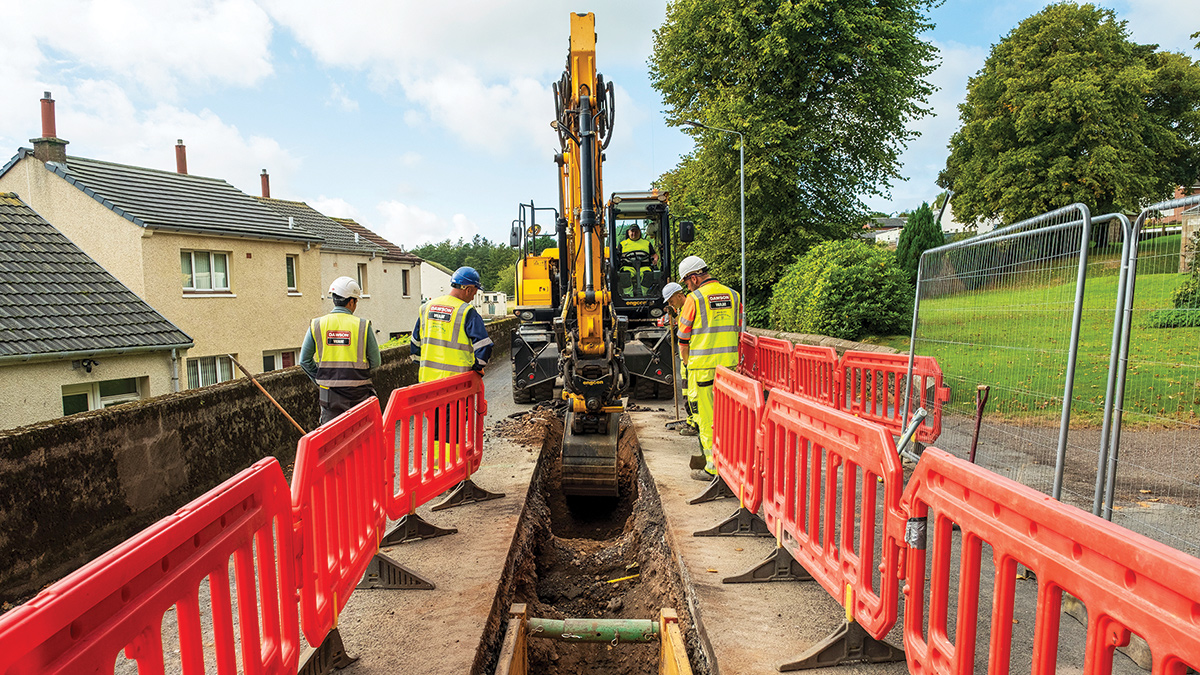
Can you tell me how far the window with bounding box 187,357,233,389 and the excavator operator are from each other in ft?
42.3

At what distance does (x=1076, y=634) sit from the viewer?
3.91 metres

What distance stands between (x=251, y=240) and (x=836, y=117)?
19475 millimetres

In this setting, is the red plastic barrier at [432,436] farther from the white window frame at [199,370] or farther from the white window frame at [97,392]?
the white window frame at [199,370]

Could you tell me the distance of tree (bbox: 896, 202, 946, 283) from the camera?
28250mm

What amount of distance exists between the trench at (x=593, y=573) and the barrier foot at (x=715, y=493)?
0.38 m

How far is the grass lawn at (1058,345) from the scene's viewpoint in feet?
13.4

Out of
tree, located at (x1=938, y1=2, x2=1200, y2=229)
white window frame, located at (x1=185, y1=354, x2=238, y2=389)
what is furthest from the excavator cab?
tree, located at (x1=938, y1=2, x2=1200, y2=229)

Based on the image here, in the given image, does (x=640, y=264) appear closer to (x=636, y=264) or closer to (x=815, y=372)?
(x=636, y=264)

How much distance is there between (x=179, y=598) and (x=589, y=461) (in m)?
5.61

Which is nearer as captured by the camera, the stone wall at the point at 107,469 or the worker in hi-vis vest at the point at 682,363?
the stone wall at the point at 107,469

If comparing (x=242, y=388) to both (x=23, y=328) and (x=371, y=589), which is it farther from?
(x=23, y=328)

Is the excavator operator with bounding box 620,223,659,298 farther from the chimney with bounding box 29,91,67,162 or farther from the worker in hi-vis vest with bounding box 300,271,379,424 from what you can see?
the chimney with bounding box 29,91,67,162

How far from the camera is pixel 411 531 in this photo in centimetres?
559

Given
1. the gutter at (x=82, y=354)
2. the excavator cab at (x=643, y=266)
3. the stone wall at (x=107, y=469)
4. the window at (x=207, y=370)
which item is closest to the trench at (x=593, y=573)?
the stone wall at (x=107, y=469)
